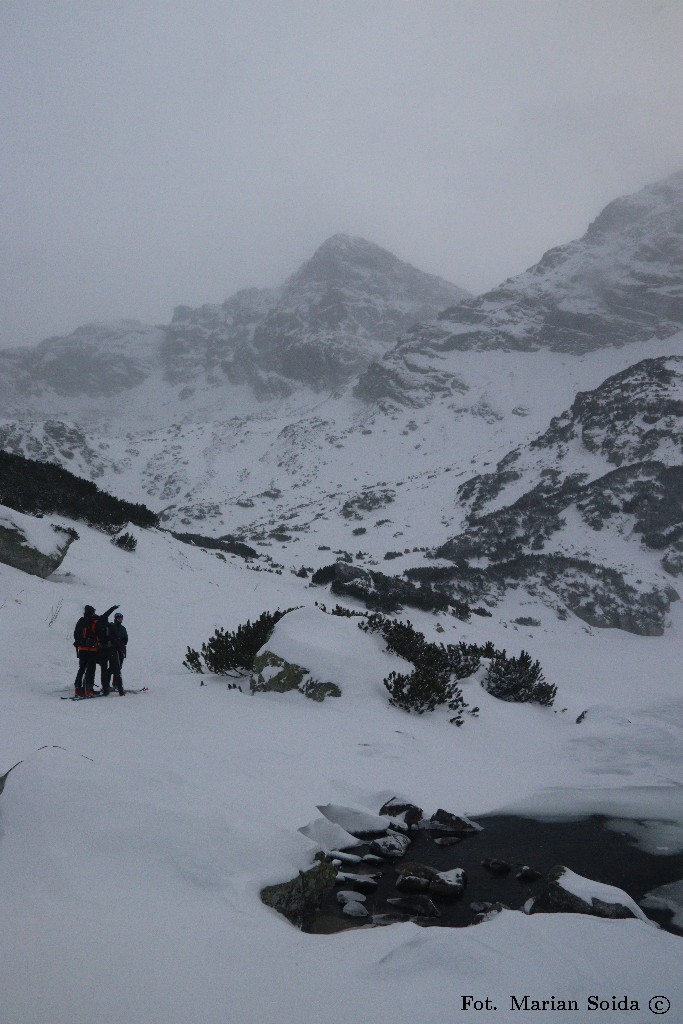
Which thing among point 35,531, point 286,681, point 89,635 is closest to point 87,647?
point 89,635

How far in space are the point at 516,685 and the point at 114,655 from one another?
7243mm

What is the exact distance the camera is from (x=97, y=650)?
6.63m

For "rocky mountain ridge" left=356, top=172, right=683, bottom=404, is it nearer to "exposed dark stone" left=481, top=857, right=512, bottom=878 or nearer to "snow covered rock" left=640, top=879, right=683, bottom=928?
"exposed dark stone" left=481, top=857, right=512, bottom=878

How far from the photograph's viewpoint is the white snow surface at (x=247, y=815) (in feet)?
6.48

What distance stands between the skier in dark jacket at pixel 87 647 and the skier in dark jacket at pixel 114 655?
0.40ft

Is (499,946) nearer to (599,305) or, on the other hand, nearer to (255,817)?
(255,817)

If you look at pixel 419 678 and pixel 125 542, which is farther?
pixel 125 542

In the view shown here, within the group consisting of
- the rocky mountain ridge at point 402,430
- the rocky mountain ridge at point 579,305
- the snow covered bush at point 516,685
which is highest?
the rocky mountain ridge at point 579,305

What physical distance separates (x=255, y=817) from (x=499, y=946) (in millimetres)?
1774

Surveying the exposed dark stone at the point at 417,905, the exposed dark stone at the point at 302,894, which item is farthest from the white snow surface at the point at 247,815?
the exposed dark stone at the point at 417,905

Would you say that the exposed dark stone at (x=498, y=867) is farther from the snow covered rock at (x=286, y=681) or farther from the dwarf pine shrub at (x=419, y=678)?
the dwarf pine shrub at (x=419, y=678)

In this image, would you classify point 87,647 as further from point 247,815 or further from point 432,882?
point 432,882

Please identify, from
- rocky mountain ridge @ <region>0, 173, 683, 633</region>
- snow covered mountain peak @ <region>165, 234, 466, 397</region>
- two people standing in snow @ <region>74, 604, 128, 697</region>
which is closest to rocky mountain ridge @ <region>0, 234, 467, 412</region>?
snow covered mountain peak @ <region>165, 234, 466, 397</region>

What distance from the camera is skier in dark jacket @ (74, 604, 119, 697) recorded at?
629cm
